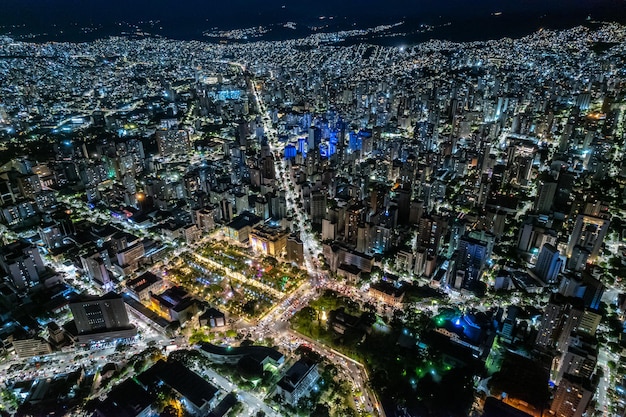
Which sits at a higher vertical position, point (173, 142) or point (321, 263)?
point (173, 142)

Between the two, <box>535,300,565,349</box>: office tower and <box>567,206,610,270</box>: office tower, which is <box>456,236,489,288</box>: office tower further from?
Answer: <box>567,206,610,270</box>: office tower

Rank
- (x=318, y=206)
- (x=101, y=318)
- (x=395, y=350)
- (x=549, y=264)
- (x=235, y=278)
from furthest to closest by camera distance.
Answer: (x=318, y=206) < (x=235, y=278) < (x=549, y=264) < (x=101, y=318) < (x=395, y=350)

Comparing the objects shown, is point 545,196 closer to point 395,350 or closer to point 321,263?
point 321,263

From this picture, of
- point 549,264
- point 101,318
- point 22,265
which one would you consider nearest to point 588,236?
point 549,264

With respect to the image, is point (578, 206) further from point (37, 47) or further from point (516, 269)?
point (37, 47)

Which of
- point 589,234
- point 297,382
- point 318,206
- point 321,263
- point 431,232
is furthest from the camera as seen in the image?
point 318,206

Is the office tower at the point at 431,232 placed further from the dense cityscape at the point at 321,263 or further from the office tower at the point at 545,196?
the office tower at the point at 545,196

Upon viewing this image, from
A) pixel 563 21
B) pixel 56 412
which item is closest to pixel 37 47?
pixel 56 412
